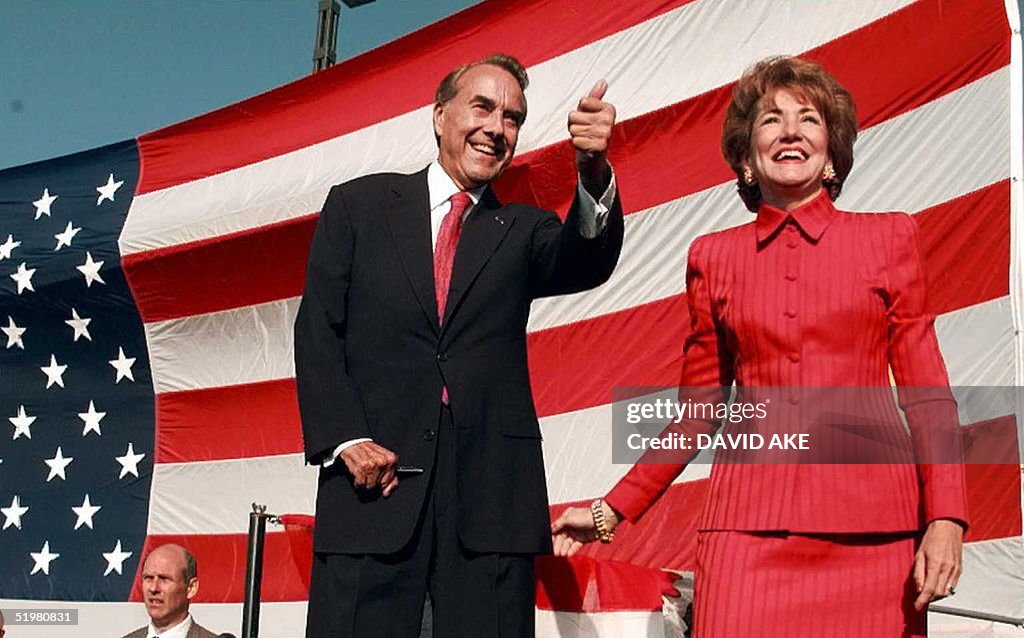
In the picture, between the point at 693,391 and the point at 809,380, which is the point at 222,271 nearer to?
the point at 693,391

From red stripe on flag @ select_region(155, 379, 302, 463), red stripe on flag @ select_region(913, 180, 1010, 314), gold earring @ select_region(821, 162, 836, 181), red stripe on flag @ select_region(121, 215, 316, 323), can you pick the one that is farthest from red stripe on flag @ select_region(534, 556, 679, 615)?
red stripe on flag @ select_region(121, 215, 316, 323)

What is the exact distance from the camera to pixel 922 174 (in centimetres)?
341

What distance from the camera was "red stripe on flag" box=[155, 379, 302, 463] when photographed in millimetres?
5043

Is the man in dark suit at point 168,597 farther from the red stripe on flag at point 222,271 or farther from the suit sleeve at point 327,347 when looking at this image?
the suit sleeve at point 327,347

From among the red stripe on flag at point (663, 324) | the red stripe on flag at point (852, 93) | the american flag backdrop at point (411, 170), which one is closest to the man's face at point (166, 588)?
the american flag backdrop at point (411, 170)

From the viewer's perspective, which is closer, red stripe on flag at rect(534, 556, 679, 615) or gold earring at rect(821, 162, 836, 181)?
gold earring at rect(821, 162, 836, 181)

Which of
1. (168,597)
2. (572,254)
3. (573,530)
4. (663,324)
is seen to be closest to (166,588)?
(168,597)

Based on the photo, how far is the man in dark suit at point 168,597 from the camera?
167 inches

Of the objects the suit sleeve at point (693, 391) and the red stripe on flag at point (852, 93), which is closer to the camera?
the suit sleeve at point (693, 391)

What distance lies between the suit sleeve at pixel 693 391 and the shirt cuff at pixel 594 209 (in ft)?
0.54

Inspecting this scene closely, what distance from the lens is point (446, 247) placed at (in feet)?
6.54

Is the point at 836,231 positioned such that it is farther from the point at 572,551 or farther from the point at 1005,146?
the point at 1005,146

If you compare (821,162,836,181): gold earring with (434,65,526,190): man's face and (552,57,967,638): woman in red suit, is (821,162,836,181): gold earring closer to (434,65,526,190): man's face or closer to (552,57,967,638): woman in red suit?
(552,57,967,638): woman in red suit

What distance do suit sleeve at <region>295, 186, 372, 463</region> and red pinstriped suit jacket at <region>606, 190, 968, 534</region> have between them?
1.42 ft
